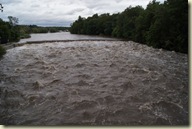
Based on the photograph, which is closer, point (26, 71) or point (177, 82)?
point (177, 82)

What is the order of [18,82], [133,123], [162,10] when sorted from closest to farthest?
[133,123] < [18,82] < [162,10]

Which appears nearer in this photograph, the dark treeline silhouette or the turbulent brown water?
the turbulent brown water

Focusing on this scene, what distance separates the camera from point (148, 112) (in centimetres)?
450

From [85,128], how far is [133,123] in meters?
0.78

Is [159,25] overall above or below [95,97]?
above

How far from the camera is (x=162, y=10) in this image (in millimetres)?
15352

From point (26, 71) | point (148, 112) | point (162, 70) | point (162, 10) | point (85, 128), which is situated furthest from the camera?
point (162, 10)

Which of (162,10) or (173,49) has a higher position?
(162,10)

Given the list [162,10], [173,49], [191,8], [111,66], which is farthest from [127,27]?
[191,8]

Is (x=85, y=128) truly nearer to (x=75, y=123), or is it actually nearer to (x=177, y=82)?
(x=75, y=123)

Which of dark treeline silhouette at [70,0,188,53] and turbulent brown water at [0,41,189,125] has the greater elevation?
dark treeline silhouette at [70,0,188,53]

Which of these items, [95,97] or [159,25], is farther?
[159,25]

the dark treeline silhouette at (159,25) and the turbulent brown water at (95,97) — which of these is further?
the dark treeline silhouette at (159,25)

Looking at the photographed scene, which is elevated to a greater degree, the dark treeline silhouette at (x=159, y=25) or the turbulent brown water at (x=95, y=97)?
the dark treeline silhouette at (x=159, y=25)
